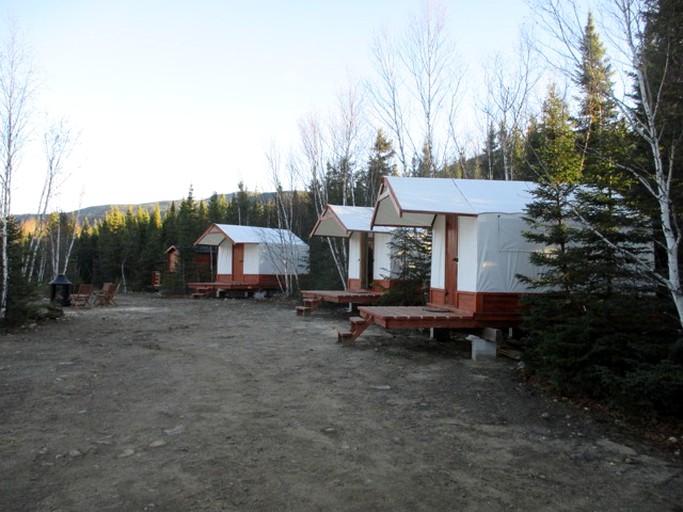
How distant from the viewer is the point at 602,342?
18.5 ft

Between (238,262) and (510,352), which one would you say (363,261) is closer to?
(510,352)

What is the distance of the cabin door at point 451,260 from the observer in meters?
9.89

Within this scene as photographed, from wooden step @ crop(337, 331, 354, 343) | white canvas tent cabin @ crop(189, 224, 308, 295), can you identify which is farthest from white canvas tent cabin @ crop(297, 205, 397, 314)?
white canvas tent cabin @ crop(189, 224, 308, 295)

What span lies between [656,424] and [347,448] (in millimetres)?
3118

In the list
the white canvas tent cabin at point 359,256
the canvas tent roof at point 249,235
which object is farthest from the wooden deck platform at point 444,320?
the canvas tent roof at point 249,235

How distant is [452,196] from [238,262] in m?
17.4

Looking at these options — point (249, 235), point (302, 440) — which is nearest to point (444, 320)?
point (302, 440)

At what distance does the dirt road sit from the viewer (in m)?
3.24

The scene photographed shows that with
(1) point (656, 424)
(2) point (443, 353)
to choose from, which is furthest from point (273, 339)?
(1) point (656, 424)

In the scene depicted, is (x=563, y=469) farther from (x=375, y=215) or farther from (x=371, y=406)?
(x=375, y=215)

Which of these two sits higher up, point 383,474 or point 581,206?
point 581,206

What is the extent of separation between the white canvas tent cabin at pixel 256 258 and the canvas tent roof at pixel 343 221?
5.25 m

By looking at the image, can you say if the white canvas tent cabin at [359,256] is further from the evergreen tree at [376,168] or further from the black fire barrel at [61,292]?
the black fire barrel at [61,292]

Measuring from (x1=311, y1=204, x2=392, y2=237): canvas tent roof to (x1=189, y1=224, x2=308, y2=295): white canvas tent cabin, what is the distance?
5251mm
